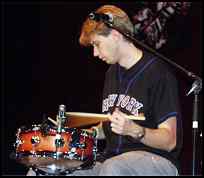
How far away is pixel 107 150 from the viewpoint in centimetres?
228

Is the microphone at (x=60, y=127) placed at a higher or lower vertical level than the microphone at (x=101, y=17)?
lower

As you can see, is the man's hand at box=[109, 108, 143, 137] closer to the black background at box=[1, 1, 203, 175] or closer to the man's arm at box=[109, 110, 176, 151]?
the man's arm at box=[109, 110, 176, 151]

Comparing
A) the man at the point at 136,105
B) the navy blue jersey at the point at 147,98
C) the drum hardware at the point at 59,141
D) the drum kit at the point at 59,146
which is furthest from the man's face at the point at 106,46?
the drum hardware at the point at 59,141

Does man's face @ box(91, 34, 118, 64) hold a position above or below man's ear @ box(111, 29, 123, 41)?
below

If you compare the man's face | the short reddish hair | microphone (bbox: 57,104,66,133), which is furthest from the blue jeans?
the short reddish hair

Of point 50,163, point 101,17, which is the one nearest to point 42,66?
point 50,163

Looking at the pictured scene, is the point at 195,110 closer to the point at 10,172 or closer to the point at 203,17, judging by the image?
the point at 203,17

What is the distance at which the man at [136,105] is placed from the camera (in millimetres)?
1996

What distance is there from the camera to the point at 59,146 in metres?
2.09

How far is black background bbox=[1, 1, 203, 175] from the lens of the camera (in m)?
3.70

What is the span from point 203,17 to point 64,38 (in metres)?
1.04

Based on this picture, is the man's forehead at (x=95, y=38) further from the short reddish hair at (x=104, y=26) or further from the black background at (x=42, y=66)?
the black background at (x=42, y=66)

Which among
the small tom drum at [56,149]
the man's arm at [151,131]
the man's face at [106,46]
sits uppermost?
the man's face at [106,46]

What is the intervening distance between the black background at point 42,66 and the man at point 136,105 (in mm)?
1355
